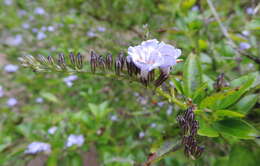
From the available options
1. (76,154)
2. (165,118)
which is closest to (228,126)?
(165,118)

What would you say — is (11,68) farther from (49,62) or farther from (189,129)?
(189,129)

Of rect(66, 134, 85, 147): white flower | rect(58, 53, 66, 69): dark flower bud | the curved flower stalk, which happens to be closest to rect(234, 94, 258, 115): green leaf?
the curved flower stalk

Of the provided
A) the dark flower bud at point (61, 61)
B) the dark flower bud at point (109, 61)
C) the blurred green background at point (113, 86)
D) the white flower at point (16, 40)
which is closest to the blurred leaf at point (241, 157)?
the blurred green background at point (113, 86)

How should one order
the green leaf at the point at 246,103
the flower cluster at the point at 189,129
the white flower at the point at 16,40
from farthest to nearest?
the white flower at the point at 16,40, the green leaf at the point at 246,103, the flower cluster at the point at 189,129

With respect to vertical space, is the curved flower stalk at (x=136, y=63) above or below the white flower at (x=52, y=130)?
above

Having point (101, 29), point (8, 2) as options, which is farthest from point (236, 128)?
point (8, 2)

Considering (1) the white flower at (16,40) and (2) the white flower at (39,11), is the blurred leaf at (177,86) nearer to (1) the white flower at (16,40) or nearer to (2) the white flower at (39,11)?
(1) the white flower at (16,40)

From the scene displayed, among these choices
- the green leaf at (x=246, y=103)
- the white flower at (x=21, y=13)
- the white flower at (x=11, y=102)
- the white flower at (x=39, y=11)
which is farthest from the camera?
the white flower at (x=21, y=13)
